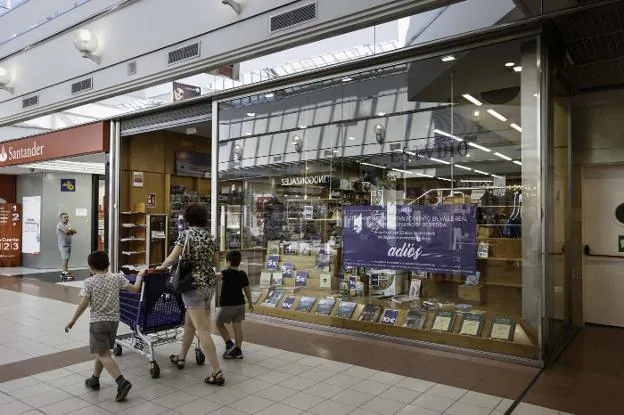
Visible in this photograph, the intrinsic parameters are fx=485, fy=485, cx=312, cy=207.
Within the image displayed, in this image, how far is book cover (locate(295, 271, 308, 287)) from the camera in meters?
6.58

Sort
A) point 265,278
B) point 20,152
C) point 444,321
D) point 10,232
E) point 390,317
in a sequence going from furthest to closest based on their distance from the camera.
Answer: point 10,232, point 20,152, point 265,278, point 390,317, point 444,321

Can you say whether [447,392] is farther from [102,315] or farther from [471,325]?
[102,315]

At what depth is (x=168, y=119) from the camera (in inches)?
309

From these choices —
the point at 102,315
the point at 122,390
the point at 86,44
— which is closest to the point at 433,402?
the point at 122,390

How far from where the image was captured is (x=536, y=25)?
4.43 m

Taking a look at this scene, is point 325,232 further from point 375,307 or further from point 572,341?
point 572,341

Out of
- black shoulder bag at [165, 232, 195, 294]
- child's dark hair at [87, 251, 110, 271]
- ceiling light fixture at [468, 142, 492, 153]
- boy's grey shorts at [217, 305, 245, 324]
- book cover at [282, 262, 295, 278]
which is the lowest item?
boy's grey shorts at [217, 305, 245, 324]

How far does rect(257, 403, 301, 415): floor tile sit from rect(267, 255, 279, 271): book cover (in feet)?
11.0

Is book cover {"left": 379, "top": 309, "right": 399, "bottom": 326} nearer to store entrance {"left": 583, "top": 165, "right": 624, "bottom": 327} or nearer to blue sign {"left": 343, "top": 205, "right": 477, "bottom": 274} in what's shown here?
blue sign {"left": 343, "top": 205, "right": 477, "bottom": 274}

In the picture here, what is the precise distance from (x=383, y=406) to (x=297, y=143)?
4018mm

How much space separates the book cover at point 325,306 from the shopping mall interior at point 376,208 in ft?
0.19

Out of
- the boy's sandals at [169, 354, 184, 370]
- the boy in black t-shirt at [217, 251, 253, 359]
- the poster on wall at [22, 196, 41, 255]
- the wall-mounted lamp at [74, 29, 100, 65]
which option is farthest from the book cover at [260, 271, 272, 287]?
the poster on wall at [22, 196, 41, 255]

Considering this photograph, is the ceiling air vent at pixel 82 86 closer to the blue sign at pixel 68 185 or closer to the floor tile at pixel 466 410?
the blue sign at pixel 68 185

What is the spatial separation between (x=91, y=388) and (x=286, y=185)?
3.82 m
